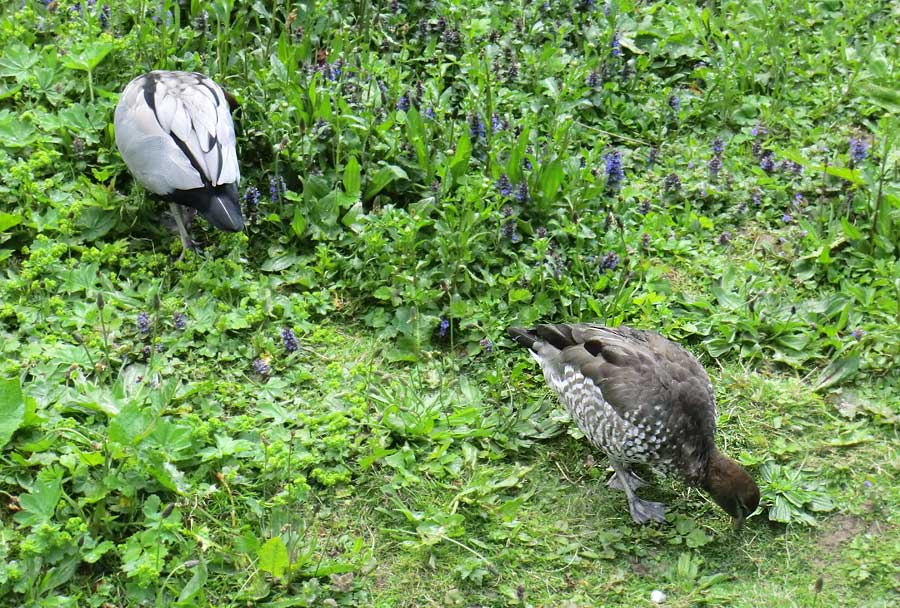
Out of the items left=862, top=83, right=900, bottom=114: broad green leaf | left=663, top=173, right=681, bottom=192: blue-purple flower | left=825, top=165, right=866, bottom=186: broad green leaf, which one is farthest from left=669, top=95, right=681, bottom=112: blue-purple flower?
left=862, top=83, right=900, bottom=114: broad green leaf

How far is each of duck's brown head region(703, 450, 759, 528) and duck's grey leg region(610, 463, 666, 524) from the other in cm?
24

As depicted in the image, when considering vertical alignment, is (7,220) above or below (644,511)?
above

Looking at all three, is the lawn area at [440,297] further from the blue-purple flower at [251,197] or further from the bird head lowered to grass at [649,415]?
the bird head lowered to grass at [649,415]

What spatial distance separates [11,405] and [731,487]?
3.17 m

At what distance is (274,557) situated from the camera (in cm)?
416

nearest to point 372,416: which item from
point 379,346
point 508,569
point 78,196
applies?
point 379,346

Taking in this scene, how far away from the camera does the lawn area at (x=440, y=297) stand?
4461 millimetres

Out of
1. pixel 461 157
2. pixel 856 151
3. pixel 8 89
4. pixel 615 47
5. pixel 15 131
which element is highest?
pixel 8 89

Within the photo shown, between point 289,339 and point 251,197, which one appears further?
point 251,197

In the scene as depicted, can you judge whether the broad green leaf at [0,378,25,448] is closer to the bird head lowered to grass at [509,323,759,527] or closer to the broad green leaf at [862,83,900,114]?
the bird head lowered to grass at [509,323,759,527]

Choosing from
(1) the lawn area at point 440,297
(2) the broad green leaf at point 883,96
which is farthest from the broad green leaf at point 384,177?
(2) the broad green leaf at point 883,96

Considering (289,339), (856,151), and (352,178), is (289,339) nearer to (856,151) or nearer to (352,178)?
(352,178)

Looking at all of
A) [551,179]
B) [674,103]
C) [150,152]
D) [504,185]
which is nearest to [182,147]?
[150,152]

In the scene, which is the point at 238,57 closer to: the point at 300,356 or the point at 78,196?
the point at 78,196
